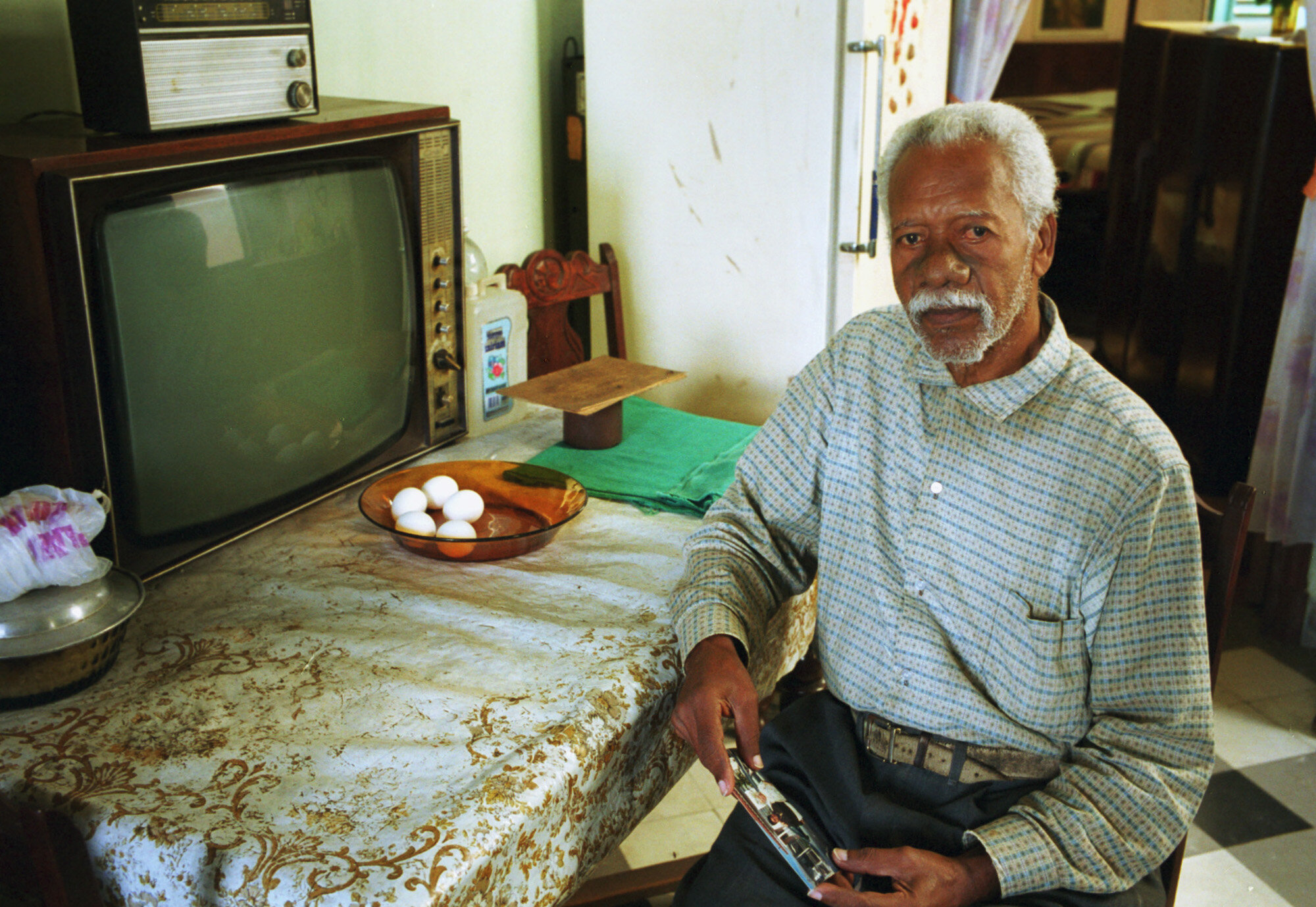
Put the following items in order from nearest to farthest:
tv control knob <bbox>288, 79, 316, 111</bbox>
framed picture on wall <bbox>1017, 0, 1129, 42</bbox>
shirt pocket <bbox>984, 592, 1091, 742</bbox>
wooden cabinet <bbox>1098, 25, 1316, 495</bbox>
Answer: shirt pocket <bbox>984, 592, 1091, 742</bbox>
tv control knob <bbox>288, 79, 316, 111</bbox>
wooden cabinet <bbox>1098, 25, 1316, 495</bbox>
framed picture on wall <bbox>1017, 0, 1129, 42</bbox>

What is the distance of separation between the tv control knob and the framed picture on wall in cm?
612

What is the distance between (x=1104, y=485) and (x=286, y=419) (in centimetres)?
104

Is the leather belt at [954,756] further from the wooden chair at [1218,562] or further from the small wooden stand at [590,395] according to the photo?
the small wooden stand at [590,395]

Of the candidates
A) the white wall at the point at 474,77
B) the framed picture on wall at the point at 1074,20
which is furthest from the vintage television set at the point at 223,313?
the framed picture on wall at the point at 1074,20

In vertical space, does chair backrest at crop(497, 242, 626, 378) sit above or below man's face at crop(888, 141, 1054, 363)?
below

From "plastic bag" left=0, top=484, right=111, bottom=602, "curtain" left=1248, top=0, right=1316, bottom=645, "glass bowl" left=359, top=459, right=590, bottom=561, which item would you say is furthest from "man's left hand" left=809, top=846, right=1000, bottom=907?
"curtain" left=1248, top=0, right=1316, bottom=645

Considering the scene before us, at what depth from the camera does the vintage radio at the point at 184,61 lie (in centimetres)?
117

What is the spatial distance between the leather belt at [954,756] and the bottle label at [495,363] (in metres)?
0.92

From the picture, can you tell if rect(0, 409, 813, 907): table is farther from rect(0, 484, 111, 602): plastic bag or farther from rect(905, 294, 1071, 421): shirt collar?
rect(905, 294, 1071, 421): shirt collar

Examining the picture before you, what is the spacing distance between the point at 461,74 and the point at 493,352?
694mm

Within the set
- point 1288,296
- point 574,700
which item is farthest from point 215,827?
point 1288,296

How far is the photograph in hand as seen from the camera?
3.60 ft

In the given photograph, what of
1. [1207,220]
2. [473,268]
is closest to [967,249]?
[473,268]

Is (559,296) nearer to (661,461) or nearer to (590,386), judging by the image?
(590,386)
